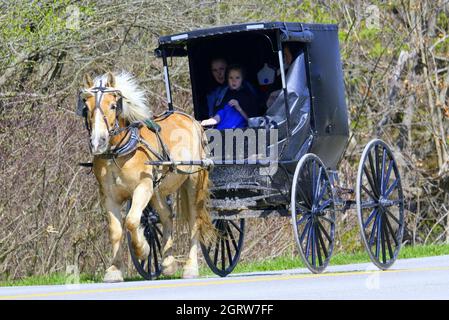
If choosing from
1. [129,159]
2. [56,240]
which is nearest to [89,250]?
[56,240]

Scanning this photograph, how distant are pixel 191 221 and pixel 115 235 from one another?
1.28 meters

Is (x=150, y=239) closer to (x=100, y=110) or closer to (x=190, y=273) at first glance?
(x=190, y=273)

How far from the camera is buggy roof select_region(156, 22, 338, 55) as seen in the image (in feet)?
43.6

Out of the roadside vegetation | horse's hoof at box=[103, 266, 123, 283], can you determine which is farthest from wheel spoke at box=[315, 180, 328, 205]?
the roadside vegetation

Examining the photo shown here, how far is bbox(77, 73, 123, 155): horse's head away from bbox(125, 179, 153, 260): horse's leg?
646mm

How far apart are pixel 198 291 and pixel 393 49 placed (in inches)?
564

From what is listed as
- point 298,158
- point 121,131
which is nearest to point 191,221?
point 298,158

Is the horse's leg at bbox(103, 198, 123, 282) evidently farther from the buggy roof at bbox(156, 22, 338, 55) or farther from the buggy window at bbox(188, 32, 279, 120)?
the buggy window at bbox(188, 32, 279, 120)

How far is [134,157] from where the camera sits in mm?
13062

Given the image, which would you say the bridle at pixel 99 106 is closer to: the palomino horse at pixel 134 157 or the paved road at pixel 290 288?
the palomino horse at pixel 134 157

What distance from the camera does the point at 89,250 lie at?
18844mm

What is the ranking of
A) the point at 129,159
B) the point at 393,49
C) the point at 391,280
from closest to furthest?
1. the point at 391,280
2. the point at 129,159
3. the point at 393,49

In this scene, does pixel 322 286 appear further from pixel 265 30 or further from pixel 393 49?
pixel 393 49

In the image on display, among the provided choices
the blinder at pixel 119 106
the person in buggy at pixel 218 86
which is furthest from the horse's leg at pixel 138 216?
the person in buggy at pixel 218 86
